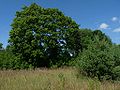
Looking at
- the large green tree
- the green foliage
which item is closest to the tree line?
the large green tree

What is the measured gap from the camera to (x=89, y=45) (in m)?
16.0

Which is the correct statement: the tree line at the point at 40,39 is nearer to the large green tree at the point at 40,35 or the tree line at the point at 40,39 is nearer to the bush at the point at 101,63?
the large green tree at the point at 40,35

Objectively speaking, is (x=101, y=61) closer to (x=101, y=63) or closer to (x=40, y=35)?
(x=101, y=63)

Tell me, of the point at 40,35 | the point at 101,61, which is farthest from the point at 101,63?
the point at 40,35

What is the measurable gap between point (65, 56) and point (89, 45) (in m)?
21.9

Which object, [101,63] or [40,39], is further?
[40,39]

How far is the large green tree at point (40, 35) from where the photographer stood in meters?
36.2

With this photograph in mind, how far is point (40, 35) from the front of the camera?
36.2 meters

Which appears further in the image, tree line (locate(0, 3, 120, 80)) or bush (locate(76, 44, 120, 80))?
tree line (locate(0, 3, 120, 80))

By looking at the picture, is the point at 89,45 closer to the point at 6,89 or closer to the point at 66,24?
the point at 6,89

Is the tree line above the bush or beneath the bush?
above

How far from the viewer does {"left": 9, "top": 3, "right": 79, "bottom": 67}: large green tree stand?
3625cm

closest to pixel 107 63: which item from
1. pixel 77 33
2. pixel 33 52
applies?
pixel 33 52

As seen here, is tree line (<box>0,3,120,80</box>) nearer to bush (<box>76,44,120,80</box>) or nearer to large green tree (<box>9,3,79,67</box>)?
large green tree (<box>9,3,79,67</box>)
